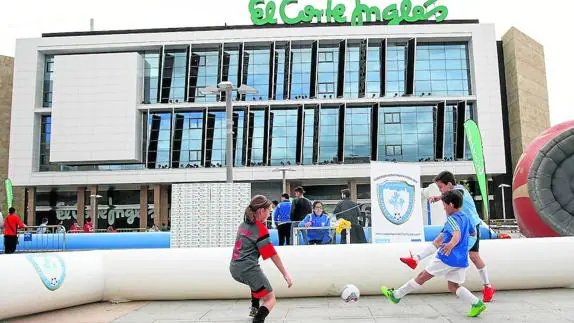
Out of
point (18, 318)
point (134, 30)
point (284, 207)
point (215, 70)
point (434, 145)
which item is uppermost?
point (134, 30)

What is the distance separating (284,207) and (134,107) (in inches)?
1356

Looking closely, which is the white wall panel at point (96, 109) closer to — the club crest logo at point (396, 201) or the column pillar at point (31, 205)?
the column pillar at point (31, 205)

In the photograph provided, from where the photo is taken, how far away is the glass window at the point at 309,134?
4378cm

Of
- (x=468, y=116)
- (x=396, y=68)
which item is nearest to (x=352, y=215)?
(x=396, y=68)

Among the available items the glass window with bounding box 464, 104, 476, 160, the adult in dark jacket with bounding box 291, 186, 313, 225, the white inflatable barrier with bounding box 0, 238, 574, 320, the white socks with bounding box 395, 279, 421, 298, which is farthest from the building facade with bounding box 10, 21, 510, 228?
the white socks with bounding box 395, 279, 421, 298

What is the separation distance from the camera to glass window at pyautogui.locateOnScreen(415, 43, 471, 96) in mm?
44094

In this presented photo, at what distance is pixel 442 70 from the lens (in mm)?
44719

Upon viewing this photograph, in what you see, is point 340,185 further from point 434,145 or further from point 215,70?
point 215,70

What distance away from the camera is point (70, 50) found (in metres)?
46.4

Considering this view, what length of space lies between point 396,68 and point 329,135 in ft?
26.3

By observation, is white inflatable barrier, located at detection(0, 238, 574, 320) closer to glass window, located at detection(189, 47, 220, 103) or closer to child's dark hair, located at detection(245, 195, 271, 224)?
child's dark hair, located at detection(245, 195, 271, 224)

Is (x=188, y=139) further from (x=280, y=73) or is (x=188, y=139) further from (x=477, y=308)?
(x=477, y=308)

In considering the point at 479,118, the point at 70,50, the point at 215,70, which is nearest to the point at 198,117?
the point at 215,70

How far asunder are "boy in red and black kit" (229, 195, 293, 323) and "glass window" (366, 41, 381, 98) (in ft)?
129
